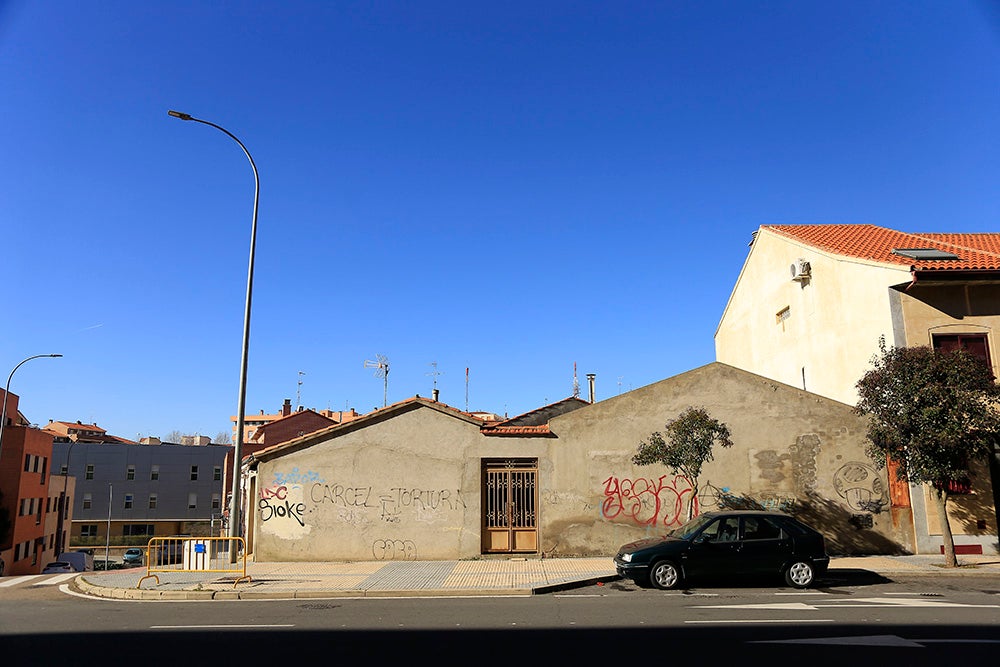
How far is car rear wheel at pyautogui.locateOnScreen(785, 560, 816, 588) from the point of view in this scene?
12.8 meters

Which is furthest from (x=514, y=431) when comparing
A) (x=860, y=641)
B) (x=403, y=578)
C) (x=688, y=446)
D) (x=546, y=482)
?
(x=860, y=641)

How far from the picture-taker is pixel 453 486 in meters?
16.9

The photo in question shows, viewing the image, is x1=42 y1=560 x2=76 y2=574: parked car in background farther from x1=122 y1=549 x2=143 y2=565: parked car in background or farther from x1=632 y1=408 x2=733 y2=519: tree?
x1=632 y1=408 x2=733 y2=519: tree

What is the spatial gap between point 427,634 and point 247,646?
2.28 metres

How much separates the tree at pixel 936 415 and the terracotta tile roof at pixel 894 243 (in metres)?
3.32

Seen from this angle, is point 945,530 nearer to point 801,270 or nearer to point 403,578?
point 801,270

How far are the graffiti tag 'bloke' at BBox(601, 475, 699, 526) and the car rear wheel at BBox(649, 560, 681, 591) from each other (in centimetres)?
415

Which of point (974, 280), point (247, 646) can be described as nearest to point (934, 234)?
point (974, 280)

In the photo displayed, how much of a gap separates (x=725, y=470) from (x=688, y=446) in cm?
231

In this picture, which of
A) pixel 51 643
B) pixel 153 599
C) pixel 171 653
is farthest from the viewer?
pixel 153 599

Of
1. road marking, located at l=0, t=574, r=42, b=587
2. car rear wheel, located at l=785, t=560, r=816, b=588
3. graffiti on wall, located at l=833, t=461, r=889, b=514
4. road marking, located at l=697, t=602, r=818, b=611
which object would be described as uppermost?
graffiti on wall, located at l=833, t=461, r=889, b=514

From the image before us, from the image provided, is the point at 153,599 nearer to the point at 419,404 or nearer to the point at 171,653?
the point at 171,653

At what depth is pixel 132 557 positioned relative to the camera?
58.5 meters

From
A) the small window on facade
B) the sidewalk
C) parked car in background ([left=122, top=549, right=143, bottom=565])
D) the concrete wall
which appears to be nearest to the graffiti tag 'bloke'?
the sidewalk
